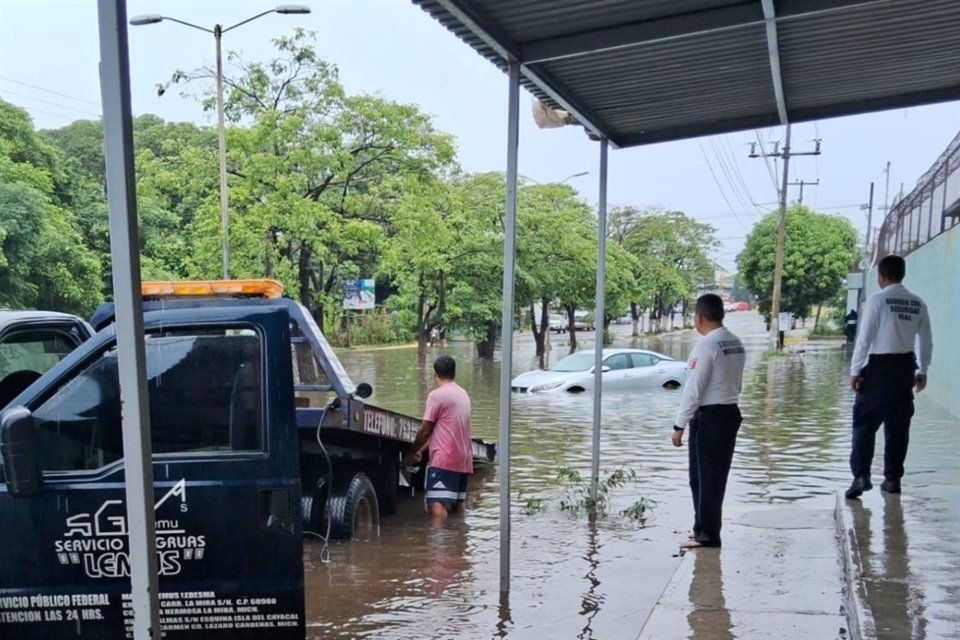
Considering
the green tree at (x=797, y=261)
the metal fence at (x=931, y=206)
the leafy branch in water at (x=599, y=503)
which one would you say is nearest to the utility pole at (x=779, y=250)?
the green tree at (x=797, y=261)

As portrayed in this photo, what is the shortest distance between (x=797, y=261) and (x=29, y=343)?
177 feet

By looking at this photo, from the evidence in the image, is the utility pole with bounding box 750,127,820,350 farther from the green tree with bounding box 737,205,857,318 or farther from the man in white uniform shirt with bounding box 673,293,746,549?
the man in white uniform shirt with bounding box 673,293,746,549

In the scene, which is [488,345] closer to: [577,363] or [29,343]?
[577,363]

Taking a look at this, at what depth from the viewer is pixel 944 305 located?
15875 mm

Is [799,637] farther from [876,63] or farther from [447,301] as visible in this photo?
[447,301]

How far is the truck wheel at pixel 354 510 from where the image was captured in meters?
6.93

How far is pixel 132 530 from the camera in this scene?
104 inches

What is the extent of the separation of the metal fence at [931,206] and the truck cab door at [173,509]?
13539 millimetres

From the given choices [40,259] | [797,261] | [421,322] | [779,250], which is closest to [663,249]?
[797,261]

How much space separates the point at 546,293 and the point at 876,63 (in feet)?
102

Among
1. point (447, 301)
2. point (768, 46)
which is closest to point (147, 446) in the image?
point (768, 46)

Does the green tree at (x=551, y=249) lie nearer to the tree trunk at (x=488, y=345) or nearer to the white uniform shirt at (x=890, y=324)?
the tree trunk at (x=488, y=345)

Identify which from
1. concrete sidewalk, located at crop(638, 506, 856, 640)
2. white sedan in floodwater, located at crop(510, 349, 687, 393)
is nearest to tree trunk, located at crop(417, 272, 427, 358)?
white sedan in floodwater, located at crop(510, 349, 687, 393)

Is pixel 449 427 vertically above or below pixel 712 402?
below
